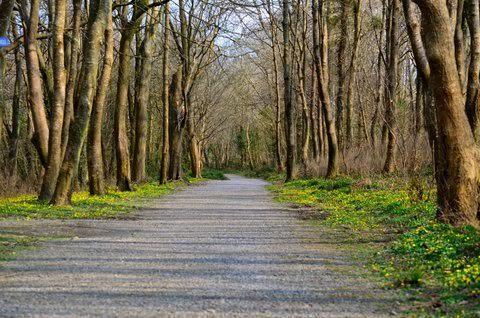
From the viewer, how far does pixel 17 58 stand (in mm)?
26438

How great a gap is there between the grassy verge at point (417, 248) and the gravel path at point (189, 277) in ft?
1.40

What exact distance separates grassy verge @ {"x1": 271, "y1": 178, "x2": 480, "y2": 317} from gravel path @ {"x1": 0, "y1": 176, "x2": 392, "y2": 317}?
43cm

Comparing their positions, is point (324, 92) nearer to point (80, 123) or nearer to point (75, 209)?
point (80, 123)

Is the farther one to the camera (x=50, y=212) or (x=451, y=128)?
(x=50, y=212)

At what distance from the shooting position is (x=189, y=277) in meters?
6.46

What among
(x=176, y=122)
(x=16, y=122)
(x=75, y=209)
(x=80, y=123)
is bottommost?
(x=75, y=209)

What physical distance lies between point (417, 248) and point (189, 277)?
3.14 m

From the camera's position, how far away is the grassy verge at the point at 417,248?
5.38 metres

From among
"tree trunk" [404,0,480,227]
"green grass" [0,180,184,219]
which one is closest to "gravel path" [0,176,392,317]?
"tree trunk" [404,0,480,227]

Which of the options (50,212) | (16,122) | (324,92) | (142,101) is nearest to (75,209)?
(50,212)

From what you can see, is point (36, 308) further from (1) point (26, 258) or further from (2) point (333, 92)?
(2) point (333, 92)

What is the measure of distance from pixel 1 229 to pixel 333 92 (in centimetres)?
3728

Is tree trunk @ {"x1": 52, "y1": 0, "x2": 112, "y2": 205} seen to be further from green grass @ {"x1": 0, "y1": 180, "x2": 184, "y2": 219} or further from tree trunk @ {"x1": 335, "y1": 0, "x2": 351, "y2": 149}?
tree trunk @ {"x1": 335, "y1": 0, "x2": 351, "y2": 149}

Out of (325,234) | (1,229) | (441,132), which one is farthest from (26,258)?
(441,132)
